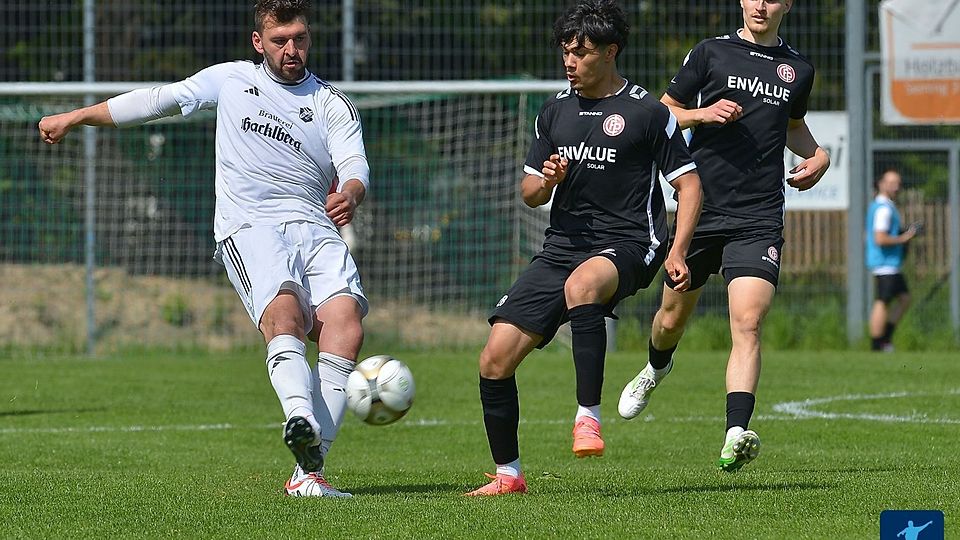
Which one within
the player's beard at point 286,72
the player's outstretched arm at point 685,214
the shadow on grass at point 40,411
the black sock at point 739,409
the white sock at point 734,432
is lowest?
the shadow on grass at point 40,411

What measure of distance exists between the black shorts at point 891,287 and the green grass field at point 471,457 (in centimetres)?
130

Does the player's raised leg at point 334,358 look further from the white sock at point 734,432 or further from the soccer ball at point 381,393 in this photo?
the white sock at point 734,432

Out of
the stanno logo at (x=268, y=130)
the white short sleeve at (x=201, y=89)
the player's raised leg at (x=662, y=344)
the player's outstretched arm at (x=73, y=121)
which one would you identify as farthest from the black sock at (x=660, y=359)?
the player's outstretched arm at (x=73, y=121)

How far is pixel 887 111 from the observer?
688 inches

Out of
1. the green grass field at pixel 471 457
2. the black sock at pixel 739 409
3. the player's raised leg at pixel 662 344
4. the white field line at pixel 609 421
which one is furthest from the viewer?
the white field line at pixel 609 421

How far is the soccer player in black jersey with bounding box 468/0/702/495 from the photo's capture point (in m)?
6.73

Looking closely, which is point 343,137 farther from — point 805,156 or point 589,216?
point 805,156

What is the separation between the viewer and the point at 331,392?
22.5ft

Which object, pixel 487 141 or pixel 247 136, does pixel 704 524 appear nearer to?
pixel 247 136

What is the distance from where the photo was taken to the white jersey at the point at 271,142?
22.7ft

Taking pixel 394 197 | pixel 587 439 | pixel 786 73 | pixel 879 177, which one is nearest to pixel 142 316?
pixel 394 197

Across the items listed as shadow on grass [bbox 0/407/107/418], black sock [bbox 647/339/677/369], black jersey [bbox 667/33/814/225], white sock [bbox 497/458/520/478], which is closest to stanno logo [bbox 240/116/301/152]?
white sock [bbox 497/458/520/478]

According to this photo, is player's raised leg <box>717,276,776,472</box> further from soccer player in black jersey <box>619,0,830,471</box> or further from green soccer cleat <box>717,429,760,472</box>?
green soccer cleat <box>717,429,760,472</box>

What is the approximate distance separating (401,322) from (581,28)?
10599 mm
